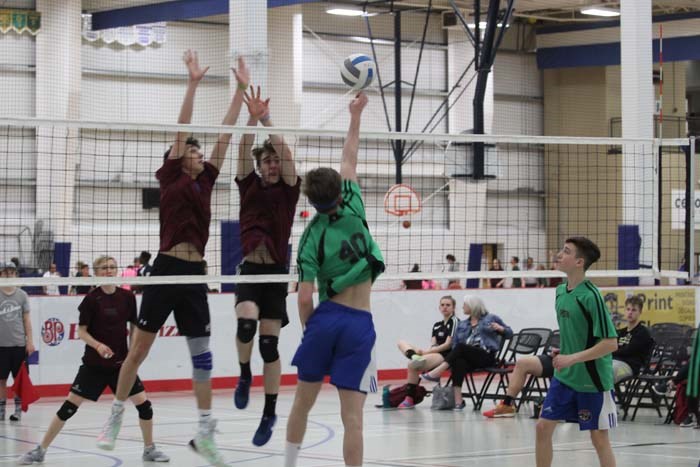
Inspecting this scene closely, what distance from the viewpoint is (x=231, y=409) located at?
14539 mm

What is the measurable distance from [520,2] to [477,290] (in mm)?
14924

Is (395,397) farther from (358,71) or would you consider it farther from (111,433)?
(358,71)

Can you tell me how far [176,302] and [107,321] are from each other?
223 cm

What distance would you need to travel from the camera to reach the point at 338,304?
6422 millimetres

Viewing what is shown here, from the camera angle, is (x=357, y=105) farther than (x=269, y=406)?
No

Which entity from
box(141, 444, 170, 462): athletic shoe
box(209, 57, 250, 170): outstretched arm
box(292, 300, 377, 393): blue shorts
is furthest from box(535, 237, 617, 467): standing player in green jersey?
box(141, 444, 170, 462): athletic shoe

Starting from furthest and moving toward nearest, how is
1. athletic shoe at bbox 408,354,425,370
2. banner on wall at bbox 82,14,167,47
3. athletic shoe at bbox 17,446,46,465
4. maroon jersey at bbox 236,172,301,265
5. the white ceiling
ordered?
the white ceiling < banner on wall at bbox 82,14,167,47 < athletic shoe at bbox 408,354,425,370 < athletic shoe at bbox 17,446,46,465 < maroon jersey at bbox 236,172,301,265

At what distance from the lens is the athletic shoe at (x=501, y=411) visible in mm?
13211

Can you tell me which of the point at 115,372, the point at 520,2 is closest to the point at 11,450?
the point at 115,372

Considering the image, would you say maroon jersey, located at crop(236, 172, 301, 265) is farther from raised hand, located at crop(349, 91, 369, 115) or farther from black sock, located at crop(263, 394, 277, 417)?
raised hand, located at crop(349, 91, 369, 115)

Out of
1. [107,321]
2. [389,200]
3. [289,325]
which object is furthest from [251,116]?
[389,200]

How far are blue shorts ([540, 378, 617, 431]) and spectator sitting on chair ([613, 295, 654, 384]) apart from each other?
5.25 metres

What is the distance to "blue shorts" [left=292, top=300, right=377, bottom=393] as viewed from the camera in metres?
6.36

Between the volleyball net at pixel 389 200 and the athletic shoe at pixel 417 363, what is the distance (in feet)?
11.0
